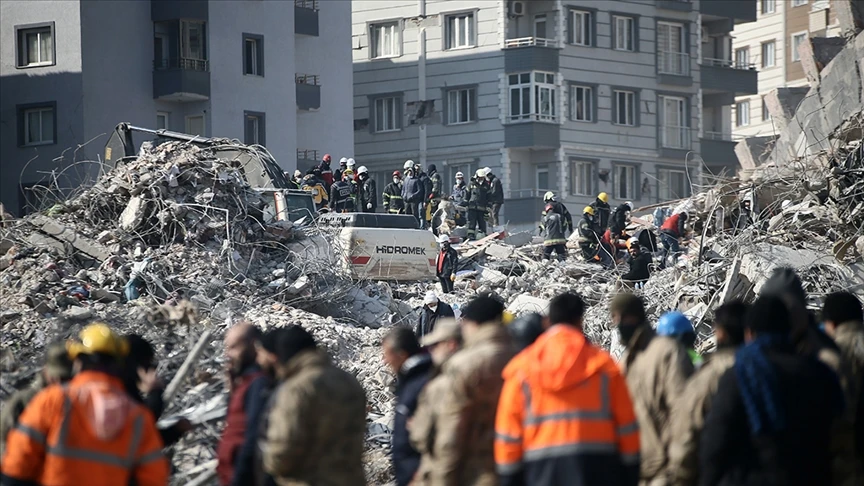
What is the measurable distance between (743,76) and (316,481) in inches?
1935

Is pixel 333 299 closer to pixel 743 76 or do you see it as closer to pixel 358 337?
pixel 358 337

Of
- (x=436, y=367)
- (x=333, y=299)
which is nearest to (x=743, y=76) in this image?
(x=333, y=299)

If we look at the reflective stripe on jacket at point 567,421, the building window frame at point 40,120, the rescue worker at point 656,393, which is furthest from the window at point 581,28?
the reflective stripe on jacket at point 567,421

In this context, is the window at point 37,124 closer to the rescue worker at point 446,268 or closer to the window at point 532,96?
the window at point 532,96

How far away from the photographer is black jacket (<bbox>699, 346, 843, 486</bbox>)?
21.5 feet

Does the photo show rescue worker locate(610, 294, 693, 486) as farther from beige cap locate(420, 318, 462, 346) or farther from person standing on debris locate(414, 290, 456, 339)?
person standing on debris locate(414, 290, 456, 339)

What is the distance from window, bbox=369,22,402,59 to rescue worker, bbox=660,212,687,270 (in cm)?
2488

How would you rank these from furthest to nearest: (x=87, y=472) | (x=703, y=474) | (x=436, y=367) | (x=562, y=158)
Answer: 1. (x=562, y=158)
2. (x=436, y=367)
3. (x=703, y=474)
4. (x=87, y=472)

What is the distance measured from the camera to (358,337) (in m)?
19.6

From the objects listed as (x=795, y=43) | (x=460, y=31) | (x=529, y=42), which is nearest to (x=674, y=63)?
(x=529, y=42)

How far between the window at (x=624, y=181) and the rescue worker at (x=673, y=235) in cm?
2369

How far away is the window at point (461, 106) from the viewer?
49.2 m

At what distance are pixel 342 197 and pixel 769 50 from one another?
36210 millimetres

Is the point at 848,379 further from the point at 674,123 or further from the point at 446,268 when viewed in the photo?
the point at 674,123
